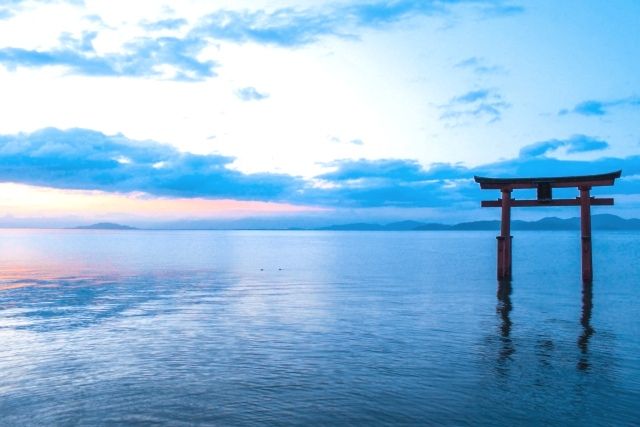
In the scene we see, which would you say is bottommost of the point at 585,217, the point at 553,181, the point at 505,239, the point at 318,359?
the point at 318,359

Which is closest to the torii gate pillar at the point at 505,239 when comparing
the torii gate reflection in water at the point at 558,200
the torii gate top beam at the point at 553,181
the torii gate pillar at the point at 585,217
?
the torii gate reflection in water at the point at 558,200

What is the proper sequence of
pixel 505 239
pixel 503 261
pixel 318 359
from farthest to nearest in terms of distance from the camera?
pixel 503 261
pixel 505 239
pixel 318 359

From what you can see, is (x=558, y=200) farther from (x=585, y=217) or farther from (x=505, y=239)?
(x=505, y=239)

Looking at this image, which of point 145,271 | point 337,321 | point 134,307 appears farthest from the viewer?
point 145,271

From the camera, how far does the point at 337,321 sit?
19.2 meters

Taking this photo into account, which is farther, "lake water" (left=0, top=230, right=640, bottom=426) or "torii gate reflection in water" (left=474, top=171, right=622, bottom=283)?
"torii gate reflection in water" (left=474, top=171, right=622, bottom=283)

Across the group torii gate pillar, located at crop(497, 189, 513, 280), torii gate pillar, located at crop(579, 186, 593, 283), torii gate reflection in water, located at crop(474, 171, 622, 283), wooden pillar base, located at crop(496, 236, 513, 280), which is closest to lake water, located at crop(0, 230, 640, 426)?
torii gate pillar, located at crop(579, 186, 593, 283)

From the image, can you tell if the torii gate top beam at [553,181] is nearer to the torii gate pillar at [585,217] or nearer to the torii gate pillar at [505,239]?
the torii gate pillar at [585,217]

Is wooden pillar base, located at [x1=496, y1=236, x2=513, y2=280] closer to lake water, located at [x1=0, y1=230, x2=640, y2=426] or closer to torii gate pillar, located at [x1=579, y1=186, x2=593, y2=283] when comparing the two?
torii gate pillar, located at [x1=579, y1=186, x2=593, y2=283]

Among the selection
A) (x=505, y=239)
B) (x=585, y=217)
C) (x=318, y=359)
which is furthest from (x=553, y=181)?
(x=318, y=359)

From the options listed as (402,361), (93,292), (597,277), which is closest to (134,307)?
(93,292)

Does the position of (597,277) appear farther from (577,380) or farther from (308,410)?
(308,410)

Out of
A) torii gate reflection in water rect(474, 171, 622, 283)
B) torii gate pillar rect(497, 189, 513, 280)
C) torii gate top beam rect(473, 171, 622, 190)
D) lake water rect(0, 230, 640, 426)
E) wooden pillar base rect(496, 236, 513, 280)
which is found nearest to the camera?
lake water rect(0, 230, 640, 426)

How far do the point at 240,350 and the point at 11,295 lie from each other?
1841cm
